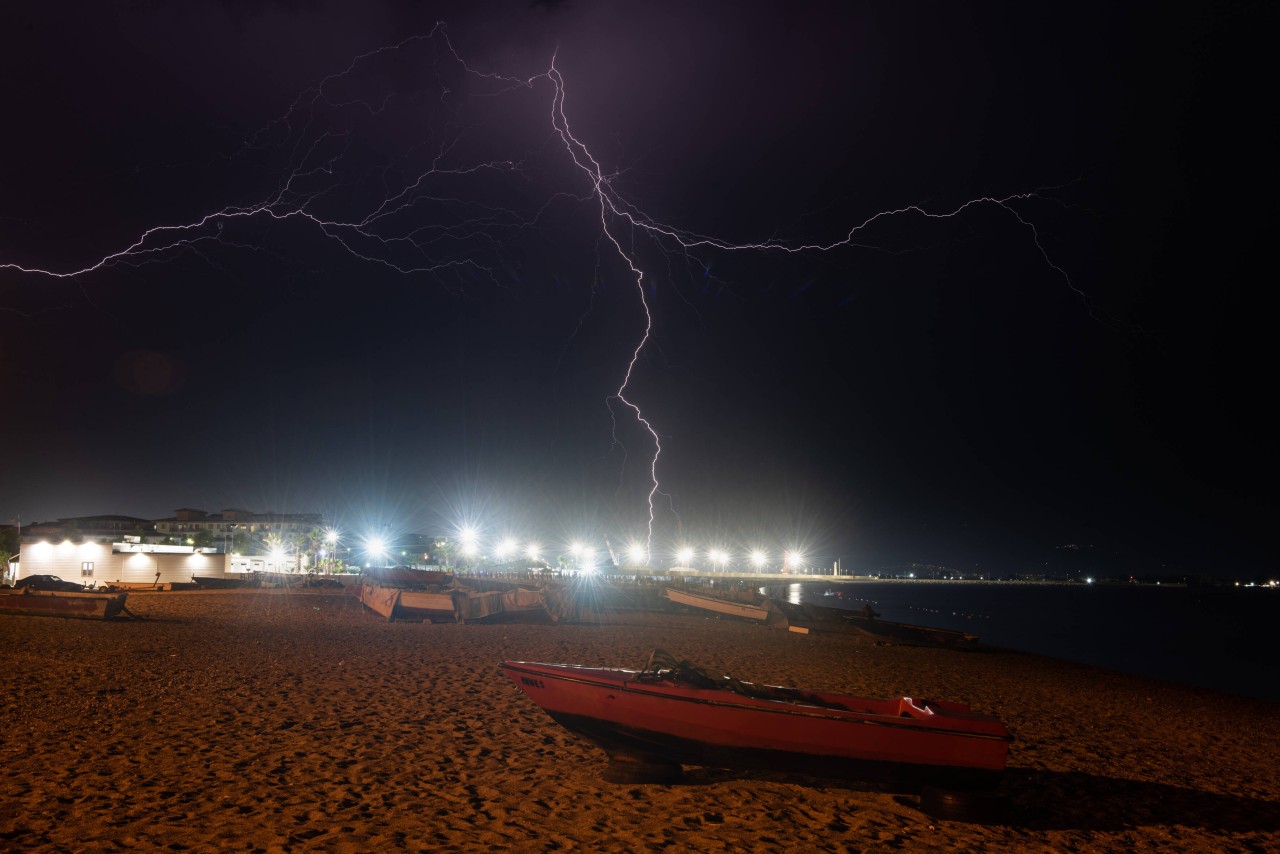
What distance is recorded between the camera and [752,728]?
26.7 feet

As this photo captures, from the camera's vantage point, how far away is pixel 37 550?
125 feet

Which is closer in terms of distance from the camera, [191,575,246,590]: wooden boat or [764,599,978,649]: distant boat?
[764,599,978,649]: distant boat

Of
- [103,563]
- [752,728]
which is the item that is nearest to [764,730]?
[752,728]

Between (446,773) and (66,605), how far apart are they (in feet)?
67.6

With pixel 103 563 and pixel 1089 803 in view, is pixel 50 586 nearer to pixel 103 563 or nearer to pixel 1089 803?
pixel 103 563

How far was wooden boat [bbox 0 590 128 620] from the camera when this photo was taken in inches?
869

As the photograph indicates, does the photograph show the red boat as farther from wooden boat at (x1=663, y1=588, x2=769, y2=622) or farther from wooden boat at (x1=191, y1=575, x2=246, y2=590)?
wooden boat at (x1=191, y1=575, x2=246, y2=590)

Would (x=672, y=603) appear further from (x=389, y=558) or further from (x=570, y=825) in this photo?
(x=389, y=558)

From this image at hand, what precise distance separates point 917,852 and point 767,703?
1.97 m

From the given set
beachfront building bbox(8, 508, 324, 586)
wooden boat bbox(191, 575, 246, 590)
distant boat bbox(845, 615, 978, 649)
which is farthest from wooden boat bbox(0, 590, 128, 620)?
distant boat bbox(845, 615, 978, 649)

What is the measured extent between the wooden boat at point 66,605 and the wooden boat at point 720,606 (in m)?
23.9

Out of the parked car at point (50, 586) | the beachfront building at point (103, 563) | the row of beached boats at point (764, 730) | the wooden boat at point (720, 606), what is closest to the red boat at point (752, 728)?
the row of beached boats at point (764, 730)

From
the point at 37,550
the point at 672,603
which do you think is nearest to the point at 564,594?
the point at 672,603

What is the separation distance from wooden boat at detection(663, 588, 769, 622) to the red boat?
25259 millimetres
